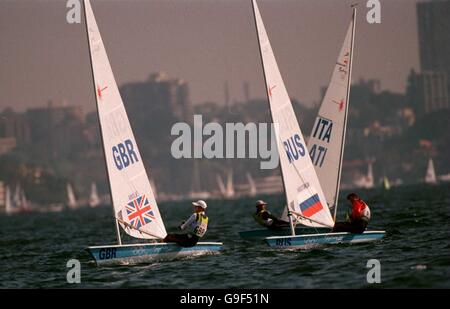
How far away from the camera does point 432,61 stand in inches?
6693

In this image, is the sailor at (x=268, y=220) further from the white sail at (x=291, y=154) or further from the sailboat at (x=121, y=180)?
the sailboat at (x=121, y=180)

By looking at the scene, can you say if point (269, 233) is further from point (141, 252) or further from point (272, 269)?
point (141, 252)

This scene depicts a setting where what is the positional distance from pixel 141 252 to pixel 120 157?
A: 2.18m

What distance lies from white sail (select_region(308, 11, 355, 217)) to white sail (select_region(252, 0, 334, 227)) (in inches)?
111

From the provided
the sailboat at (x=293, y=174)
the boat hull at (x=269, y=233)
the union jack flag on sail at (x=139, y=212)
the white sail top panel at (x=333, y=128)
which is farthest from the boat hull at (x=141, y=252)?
the white sail top panel at (x=333, y=128)

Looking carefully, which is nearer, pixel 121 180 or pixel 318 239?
pixel 121 180

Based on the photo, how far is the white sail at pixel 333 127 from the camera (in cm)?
3030

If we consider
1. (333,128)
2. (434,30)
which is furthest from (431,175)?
(333,128)

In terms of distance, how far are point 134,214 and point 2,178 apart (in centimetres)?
16710

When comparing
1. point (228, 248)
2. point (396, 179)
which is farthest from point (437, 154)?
point (228, 248)

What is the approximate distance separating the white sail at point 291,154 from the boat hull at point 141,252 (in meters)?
2.51

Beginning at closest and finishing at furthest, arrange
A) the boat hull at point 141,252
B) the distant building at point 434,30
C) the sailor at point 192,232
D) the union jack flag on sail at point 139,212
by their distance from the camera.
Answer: the boat hull at point 141,252 → the union jack flag on sail at point 139,212 → the sailor at point 192,232 → the distant building at point 434,30

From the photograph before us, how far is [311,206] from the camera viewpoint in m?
27.2

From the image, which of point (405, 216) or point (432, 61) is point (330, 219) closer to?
point (405, 216)
